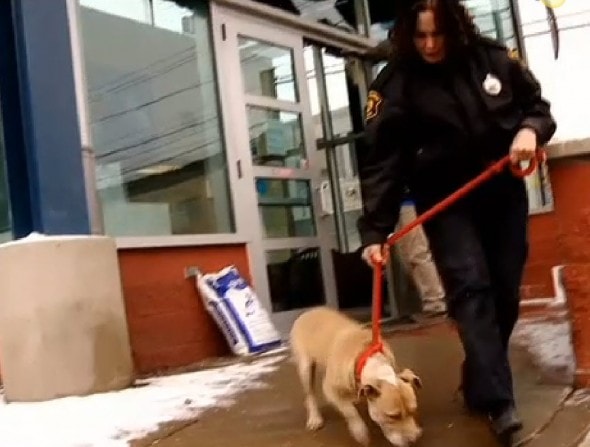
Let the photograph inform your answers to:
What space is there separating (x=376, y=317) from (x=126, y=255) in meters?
2.67

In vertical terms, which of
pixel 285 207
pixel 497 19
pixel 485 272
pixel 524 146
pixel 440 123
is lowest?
pixel 485 272

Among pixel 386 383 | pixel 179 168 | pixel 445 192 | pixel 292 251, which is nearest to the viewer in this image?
pixel 386 383

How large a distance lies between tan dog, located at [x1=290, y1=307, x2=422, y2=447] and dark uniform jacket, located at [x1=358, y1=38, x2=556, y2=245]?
1.16ft

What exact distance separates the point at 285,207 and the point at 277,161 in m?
0.35

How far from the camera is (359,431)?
101 inches

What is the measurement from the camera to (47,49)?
13.9 ft

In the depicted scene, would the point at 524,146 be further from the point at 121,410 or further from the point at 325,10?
the point at 325,10

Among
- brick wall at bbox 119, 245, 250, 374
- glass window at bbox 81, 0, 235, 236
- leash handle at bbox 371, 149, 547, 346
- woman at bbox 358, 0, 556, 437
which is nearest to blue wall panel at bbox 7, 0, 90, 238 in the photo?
glass window at bbox 81, 0, 235, 236

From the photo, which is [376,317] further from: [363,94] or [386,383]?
[363,94]

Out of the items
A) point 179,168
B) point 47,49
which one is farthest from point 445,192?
point 179,168

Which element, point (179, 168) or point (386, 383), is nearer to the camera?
point (386, 383)

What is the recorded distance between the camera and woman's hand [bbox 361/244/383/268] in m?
2.64

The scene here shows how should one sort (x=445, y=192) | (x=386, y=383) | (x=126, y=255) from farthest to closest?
(x=126, y=255)
(x=445, y=192)
(x=386, y=383)

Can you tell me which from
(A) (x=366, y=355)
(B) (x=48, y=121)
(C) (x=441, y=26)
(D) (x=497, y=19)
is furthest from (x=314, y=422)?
(D) (x=497, y=19)
